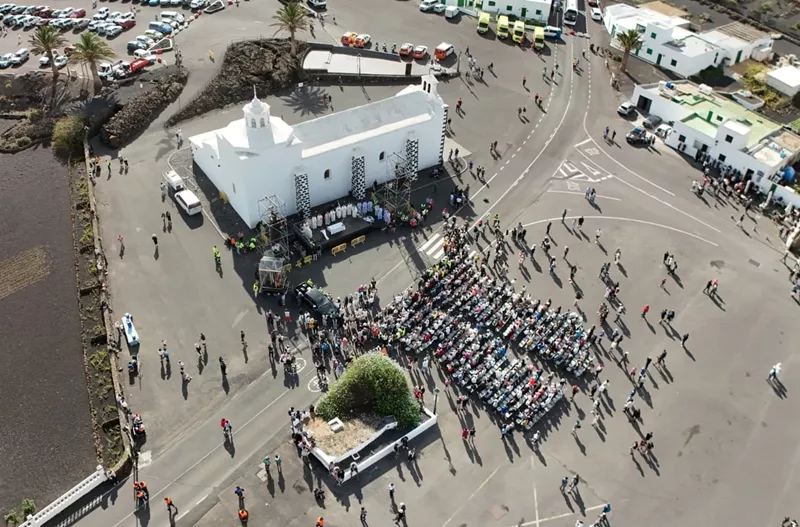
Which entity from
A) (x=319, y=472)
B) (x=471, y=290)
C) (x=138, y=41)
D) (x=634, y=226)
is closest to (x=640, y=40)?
(x=634, y=226)

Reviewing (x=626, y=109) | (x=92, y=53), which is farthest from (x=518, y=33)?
(x=92, y=53)

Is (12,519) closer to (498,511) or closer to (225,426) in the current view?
(225,426)

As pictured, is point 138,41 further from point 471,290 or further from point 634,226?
point 634,226

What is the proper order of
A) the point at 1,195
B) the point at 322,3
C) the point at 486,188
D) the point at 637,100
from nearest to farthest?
the point at 1,195 < the point at 486,188 < the point at 637,100 < the point at 322,3

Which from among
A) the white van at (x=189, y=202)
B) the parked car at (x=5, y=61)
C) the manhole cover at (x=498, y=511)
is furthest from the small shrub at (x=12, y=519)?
the parked car at (x=5, y=61)

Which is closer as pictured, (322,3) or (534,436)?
(534,436)

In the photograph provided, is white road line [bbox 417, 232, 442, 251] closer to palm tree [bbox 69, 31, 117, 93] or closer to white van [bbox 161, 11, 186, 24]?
palm tree [bbox 69, 31, 117, 93]
